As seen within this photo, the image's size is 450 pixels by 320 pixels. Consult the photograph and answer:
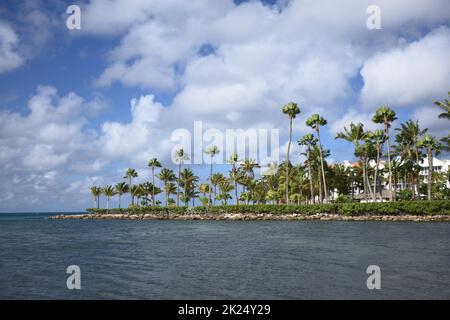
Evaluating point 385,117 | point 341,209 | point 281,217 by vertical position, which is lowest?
point 281,217

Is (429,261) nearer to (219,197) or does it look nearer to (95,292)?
(95,292)

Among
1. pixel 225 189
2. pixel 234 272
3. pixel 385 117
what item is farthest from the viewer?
pixel 225 189

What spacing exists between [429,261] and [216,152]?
95936 millimetres

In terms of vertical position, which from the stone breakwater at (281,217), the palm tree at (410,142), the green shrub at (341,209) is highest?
the palm tree at (410,142)

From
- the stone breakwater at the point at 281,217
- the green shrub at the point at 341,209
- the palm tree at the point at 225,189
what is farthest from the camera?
the palm tree at the point at 225,189

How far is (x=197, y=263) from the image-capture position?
27.8 meters

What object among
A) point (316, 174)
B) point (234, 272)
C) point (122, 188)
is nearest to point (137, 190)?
point (122, 188)

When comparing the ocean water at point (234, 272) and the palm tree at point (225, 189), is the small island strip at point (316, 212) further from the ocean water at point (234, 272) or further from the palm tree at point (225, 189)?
the ocean water at point (234, 272)

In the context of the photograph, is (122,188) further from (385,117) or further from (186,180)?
(385,117)

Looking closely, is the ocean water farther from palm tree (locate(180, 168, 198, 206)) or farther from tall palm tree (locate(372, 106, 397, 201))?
palm tree (locate(180, 168, 198, 206))

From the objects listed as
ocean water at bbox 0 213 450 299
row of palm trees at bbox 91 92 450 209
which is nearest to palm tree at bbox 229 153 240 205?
row of palm trees at bbox 91 92 450 209

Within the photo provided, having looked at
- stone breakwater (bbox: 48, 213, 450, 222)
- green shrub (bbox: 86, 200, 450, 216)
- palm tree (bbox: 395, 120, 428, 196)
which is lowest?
stone breakwater (bbox: 48, 213, 450, 222)

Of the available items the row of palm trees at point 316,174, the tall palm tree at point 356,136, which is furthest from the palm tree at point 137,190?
the tall palm tree at point 356,136
